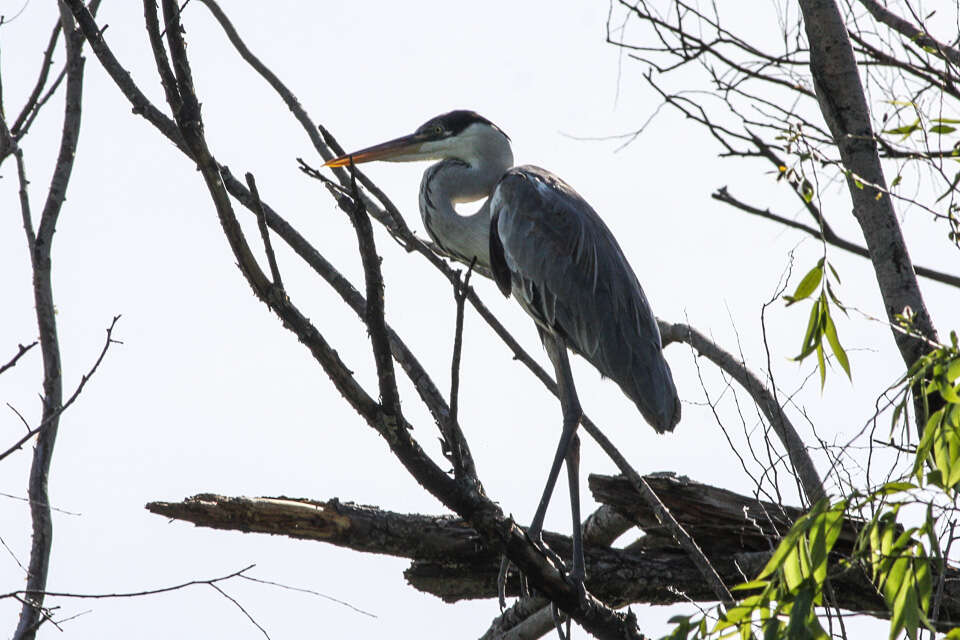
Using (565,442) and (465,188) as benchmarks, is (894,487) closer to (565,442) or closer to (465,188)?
(565,442)

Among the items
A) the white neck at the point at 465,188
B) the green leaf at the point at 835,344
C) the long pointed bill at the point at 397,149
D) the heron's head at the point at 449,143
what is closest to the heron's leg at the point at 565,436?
the white neck at the point at 465,188

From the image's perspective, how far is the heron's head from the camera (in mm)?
4961

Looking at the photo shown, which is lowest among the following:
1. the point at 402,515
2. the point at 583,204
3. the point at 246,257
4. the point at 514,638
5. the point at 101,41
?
the point at 514,638

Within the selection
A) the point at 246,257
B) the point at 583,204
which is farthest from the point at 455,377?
the point at 583,204

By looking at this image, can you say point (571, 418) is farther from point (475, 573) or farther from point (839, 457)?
point (839, 457)

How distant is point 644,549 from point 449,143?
2224mm

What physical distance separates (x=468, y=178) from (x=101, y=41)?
2.81 meters

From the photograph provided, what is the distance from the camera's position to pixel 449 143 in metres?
5.00

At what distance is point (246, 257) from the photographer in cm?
214

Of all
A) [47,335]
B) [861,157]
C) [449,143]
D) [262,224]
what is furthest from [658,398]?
[262,224]

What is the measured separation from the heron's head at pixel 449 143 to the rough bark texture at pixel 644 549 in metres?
2.01

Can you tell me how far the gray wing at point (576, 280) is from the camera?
13.3 feet

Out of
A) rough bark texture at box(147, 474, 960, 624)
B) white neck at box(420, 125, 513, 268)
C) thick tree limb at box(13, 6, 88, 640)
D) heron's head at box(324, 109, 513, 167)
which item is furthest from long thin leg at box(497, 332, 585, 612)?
thick tree limb at box(13, 6, 88, 640)

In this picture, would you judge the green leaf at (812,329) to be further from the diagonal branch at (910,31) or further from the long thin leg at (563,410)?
the long thin leg at (563,410)
